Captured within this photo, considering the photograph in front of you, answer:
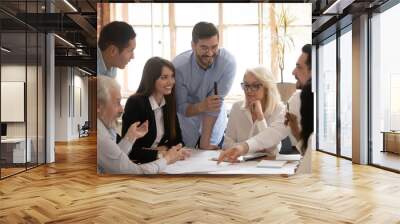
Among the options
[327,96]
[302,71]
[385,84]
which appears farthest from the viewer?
[327,96]

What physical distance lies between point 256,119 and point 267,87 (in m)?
0.52

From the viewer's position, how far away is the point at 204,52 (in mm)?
6461

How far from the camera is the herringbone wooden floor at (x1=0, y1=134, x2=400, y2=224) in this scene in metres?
4.11

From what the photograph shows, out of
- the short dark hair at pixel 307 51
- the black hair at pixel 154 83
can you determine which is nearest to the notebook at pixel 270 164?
the black hair at pixel 154 83

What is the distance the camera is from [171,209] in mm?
4461

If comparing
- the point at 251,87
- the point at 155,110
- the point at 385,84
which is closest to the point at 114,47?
the point at 155,110

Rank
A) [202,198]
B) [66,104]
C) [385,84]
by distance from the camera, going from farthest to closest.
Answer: [66,104], [385,84], [202,198]

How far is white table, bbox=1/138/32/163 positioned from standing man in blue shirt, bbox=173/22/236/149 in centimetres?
299

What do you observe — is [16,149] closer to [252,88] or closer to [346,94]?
[252,88]

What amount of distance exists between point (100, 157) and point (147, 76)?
1476 millimetres

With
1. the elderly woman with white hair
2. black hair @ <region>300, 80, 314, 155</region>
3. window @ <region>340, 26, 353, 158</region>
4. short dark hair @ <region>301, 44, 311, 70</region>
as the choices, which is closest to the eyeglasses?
the elderly woman with white hair

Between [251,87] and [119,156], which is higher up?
[251,87]

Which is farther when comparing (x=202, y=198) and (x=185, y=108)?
(x=185, y=108)

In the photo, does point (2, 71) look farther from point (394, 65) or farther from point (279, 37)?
point (394, 65)
